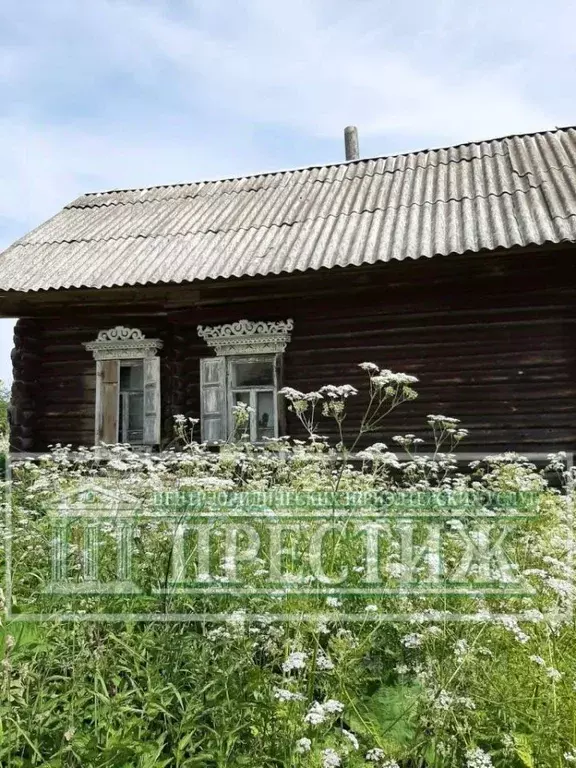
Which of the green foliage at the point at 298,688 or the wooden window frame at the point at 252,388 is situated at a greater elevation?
the wooden window frame at the point at 252,388

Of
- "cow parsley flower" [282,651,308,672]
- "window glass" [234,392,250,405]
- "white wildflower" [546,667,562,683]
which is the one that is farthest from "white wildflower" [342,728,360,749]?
"window glass" [234,392,250,405]

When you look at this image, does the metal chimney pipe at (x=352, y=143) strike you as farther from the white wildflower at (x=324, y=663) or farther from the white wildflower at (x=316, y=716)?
the white wildflower at (x=316, y=716)

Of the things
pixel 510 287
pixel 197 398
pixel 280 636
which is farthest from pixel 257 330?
pixel 280 636

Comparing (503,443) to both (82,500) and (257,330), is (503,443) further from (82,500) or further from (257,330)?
(82,500)

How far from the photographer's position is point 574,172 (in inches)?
303

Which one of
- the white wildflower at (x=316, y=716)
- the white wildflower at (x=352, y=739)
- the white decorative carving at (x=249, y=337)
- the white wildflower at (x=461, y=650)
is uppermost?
the white decorative carving at (x=249, y=337)

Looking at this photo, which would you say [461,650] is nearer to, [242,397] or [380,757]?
[380,757]

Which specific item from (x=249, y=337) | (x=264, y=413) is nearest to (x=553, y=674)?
(x=264, y=413)

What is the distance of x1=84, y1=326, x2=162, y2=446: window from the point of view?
26.1 ft

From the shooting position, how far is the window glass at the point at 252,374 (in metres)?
7.64

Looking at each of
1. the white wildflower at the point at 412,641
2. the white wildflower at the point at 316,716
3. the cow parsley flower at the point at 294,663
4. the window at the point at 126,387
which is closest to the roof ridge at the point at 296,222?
the window at the point at 126,387

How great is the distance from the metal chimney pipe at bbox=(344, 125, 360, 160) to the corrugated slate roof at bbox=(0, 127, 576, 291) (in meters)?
3.00

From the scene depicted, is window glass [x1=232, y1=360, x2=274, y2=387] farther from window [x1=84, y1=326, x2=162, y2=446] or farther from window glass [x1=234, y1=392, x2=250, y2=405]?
window [x1=84, y1=326, x2=162, y2=446]

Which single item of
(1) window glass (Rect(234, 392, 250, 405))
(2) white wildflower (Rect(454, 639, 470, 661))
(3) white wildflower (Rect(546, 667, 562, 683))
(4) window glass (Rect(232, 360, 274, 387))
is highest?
(4) window glass (Rect(232, 360, 274, 387))
